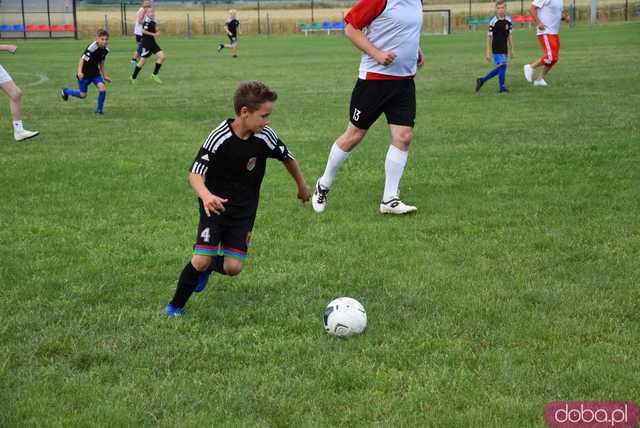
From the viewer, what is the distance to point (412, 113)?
8.13 meters

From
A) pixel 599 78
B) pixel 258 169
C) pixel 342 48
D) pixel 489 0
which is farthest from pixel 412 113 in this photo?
pixel 489 0

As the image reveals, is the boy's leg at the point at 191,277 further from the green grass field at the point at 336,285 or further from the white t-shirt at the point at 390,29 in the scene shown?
the white t-shirt at the point at 390,29

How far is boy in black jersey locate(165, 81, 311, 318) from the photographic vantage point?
5.25 metres

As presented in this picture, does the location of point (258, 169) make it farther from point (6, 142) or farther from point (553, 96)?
point (553, 96)

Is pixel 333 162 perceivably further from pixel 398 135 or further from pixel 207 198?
pixel 207 198

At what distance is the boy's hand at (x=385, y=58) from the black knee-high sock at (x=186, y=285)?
10.1 feet

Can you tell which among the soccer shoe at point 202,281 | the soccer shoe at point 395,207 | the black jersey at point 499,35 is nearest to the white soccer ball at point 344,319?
the soccer shoe at point 202,281

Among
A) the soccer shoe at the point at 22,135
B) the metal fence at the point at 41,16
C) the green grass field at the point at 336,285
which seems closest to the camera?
the green grass field at the point at 336,285

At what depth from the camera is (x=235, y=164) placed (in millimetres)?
5414

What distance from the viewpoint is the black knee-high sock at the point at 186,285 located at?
5387 mm

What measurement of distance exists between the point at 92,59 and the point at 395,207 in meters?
9.51

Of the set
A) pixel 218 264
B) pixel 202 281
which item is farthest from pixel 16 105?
pixel 218 264

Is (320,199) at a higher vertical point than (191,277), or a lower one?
lower

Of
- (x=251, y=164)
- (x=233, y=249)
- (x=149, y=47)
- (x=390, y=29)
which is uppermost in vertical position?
(x=390, y=29)
